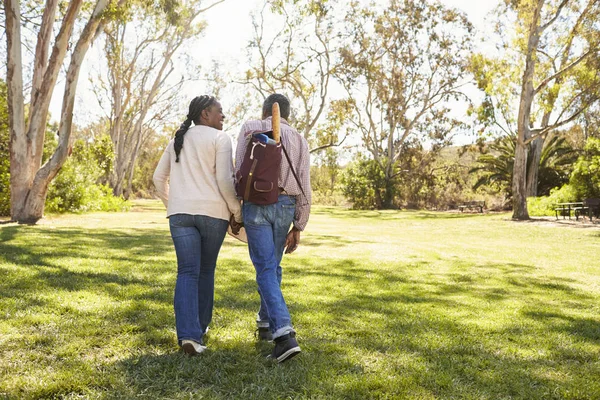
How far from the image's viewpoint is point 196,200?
142 inches

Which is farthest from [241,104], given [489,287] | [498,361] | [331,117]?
[498,361]

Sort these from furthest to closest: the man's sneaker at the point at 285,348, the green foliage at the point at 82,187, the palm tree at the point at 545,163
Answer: the palm tree at the point at 545,163 < the green foliage at the point at 82,187 < the man's sneaker at the point at 285,348

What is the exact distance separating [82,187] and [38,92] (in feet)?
25.8

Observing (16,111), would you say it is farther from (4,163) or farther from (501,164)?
(501,164)

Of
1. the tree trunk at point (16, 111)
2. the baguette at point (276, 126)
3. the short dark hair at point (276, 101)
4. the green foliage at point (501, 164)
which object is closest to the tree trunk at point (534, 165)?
the green foliage at point (501, 164)

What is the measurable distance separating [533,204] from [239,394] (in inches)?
1083

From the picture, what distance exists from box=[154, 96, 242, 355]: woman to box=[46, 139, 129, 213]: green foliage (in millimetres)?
16738

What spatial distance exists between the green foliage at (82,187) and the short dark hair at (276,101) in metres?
16.8

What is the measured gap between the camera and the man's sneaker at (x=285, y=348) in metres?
3.44

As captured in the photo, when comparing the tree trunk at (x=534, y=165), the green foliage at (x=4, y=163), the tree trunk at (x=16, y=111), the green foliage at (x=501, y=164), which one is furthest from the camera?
the green foliage at (x=501, y=164)

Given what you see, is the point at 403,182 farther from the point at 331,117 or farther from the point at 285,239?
the point at 285,239

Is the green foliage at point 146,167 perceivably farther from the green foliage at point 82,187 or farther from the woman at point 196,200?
the woman at point 196,200

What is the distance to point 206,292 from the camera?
154 inches

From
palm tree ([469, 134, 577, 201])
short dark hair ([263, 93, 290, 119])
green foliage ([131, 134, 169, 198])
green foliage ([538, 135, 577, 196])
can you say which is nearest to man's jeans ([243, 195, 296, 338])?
short dark hair ([263, 93, 290, 119])
